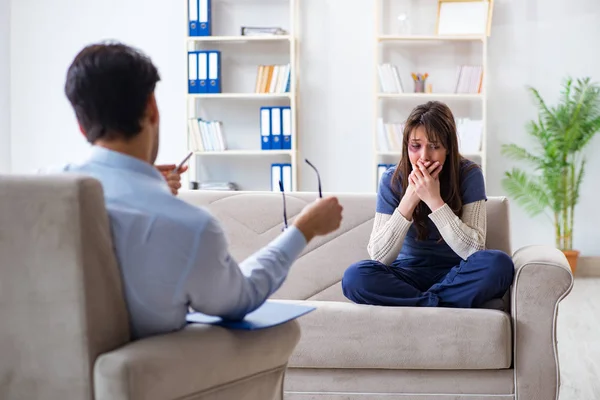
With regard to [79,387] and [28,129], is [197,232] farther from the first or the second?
[28,129]

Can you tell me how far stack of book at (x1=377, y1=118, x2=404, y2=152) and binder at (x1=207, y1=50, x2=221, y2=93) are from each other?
1.21m

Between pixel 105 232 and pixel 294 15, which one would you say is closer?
pixel 105 232

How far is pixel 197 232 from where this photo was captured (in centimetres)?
139

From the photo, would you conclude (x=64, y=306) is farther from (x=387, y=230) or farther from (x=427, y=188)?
(x=427, y=188)

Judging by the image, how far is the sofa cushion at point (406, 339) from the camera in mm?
2488

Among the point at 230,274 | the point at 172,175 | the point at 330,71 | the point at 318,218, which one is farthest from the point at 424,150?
the point at 330,71

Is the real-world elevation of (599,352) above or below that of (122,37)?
below

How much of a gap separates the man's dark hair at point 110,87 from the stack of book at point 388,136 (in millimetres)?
4776

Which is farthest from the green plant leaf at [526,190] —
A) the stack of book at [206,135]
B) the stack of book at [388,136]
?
the stack of book at [206,135]

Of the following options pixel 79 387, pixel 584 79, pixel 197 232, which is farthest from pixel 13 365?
pixel 584 79

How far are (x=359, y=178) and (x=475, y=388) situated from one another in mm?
3988

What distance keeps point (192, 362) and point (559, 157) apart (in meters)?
5.14

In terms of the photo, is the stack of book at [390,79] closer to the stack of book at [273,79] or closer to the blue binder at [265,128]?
the stack of book at [273,79]

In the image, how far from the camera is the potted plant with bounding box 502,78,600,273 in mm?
6035
